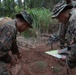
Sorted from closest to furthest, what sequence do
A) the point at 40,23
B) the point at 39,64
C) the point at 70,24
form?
the point at 70,24
the point at 39,64
the point at 40,23

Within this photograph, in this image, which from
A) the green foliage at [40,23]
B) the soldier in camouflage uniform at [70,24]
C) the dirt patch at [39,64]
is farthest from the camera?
the green foliage at [40,23]

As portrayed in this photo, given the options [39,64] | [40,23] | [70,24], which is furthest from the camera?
[40,23]

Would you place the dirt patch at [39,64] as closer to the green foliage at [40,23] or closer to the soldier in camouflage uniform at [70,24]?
the green foliage at [40,23]

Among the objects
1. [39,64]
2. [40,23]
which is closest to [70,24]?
[39,64]

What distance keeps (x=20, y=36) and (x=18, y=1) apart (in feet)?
14.8

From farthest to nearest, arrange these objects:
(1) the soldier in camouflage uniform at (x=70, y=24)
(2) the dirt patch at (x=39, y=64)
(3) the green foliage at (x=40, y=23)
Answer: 1. (3) the green foliage at (x=40, y=23)
2. (2) the dirt patch at (x=39, y=64)
3. (1) the soldier in camouflage uniform at (x=70, y=24)

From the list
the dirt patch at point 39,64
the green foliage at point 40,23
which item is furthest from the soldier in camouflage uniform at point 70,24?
the green foliage at point 40,23

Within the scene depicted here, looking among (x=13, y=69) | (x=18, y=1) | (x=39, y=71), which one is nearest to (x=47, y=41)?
(x=39, y=71)

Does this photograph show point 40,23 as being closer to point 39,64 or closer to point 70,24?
point 39,64

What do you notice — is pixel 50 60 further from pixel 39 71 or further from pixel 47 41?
pixel 47 41

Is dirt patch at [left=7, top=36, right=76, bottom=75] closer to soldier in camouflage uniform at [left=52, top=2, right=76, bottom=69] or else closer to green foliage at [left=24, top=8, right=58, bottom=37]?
green foliage at [left=24, top=8, right=58, bottom=37]

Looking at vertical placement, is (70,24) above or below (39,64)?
above

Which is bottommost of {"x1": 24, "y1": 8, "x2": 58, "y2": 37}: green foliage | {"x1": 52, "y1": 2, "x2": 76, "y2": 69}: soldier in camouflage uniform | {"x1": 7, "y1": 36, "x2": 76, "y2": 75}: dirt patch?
{"x1": 7, "y1": 36, "x2": 76, "y2": 75}: dirt patch

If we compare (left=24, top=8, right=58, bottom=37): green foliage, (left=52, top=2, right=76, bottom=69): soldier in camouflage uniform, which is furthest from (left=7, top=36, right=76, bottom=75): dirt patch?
(left=52, top=2, right=76, bottom=69): soldier in camouflage uniform
